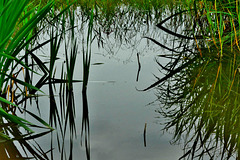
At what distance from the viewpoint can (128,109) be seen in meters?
1.73

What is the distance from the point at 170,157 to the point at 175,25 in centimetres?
319

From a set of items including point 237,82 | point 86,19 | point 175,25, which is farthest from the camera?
point 86,19

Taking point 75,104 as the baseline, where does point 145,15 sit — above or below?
above

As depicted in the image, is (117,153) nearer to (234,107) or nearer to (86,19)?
(234,107)

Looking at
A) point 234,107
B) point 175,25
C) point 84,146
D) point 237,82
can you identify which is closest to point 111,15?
point 175,25

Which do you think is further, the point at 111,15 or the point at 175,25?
the point at 111,15

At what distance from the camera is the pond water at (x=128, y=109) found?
1.32 meters

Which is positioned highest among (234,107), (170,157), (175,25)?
(175,25)

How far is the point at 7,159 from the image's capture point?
1227 millimetres

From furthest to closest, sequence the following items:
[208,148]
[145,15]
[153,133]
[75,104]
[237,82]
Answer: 1. [145,15]
2. [237,82]
3. [75,104]
4. [153,133]
5. [208,148]

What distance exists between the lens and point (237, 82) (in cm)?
205

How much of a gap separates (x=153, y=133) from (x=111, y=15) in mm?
3408

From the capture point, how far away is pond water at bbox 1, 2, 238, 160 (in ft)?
4.34

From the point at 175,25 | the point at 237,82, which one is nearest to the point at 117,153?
the point at 237,82
